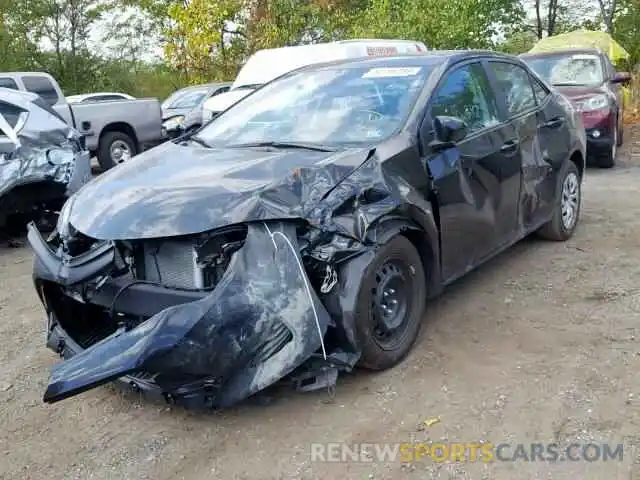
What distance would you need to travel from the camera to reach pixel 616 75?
10.9 m

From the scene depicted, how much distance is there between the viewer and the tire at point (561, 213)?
571 cm

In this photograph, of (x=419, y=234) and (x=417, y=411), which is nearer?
(x=417, y=411)

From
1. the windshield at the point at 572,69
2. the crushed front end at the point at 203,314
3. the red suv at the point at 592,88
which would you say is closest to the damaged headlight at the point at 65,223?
the crushed front end at the point at 203,314

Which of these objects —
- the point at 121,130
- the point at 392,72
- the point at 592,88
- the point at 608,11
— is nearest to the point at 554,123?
the point at 392,72

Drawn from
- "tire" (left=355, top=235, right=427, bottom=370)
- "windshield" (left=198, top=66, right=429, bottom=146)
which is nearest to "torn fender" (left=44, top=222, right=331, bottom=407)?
"tire" (left=355, top=235, right=427, bottom=370)

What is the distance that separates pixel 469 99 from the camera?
181 inches

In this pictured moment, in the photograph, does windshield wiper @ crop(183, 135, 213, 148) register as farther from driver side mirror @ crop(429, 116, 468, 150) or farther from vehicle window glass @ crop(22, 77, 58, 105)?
vehicle window glass @ crop(22, 77, 58, 105)

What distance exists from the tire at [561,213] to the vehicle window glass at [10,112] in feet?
17.5

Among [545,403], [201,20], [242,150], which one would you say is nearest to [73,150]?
[242,150]

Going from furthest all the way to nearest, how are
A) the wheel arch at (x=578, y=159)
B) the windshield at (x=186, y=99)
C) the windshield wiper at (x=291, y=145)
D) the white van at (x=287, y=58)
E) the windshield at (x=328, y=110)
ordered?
1. the windshield at (x=186, y=99)
2. the white van at (x=287, y=58)
3. the wheel arch at (x=578, y=159)
4. the windshield at (x=328, y=110)
5. the windshield wiper at (x=291, y=145)

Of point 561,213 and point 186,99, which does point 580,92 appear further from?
point 186,99

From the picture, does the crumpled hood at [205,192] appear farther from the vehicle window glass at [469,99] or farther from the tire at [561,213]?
the tire at [561,213]

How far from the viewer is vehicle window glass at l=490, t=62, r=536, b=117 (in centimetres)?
506

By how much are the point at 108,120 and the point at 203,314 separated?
408 inches
